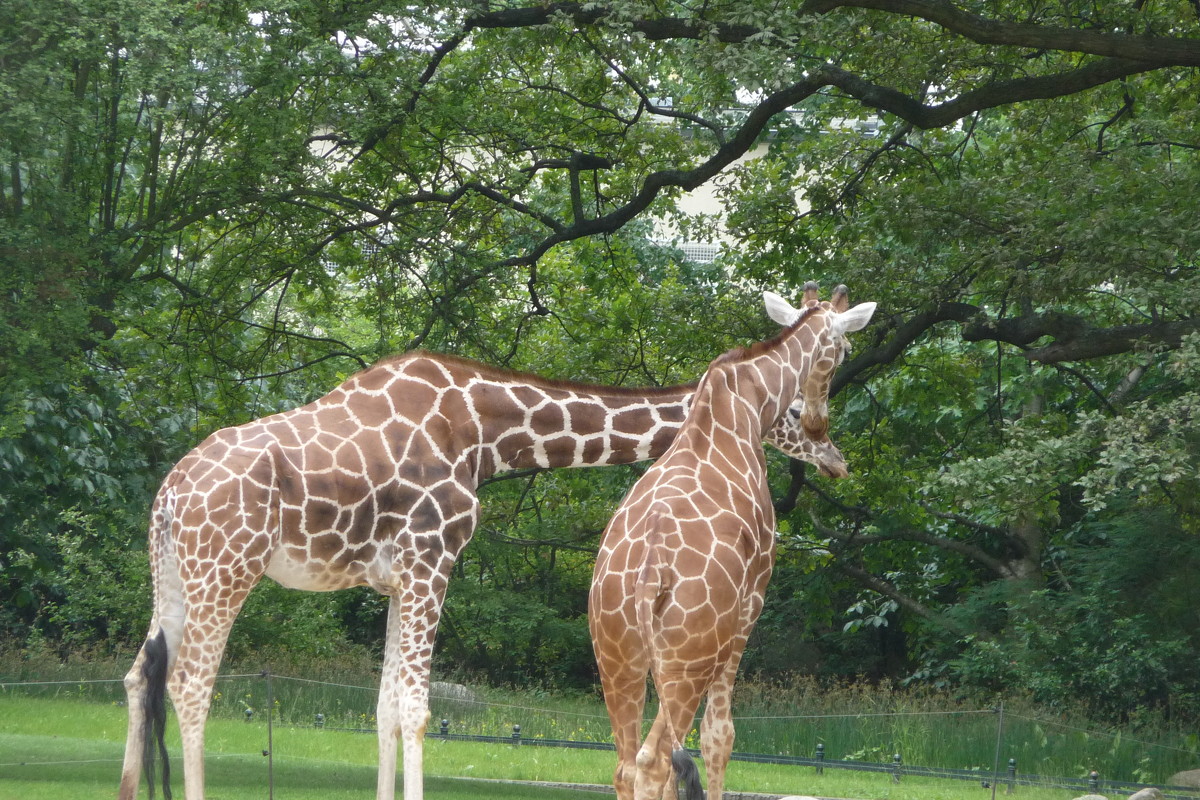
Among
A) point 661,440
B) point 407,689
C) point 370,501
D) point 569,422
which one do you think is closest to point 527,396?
point 569,422

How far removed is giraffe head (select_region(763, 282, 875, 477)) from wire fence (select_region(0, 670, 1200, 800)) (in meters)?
4.90

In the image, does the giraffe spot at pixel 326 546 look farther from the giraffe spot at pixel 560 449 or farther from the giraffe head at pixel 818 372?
the giraffe head at pixel 818 372

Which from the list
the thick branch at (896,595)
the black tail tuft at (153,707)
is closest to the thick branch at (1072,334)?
the thick branch at (896,595)

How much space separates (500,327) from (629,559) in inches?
334

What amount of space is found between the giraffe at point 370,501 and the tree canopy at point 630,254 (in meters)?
3.04

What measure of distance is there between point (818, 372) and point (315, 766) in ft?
19.2

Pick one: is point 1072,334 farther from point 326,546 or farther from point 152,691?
point 152,691

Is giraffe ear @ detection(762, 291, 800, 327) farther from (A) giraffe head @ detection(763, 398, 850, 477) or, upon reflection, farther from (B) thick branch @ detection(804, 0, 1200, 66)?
(B) thick branch @ detection(804, 0, 1200, 66)

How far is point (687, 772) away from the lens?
6.11 metres

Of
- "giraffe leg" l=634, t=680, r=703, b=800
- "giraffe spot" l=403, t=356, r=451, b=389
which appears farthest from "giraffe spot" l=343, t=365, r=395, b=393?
"giraffe leg" l=634, t=680, r=703, b=800

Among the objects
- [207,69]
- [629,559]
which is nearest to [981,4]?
[207,69]

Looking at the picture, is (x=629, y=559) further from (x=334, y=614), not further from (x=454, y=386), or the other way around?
(x=334, y=614)

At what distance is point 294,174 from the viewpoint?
12.1m

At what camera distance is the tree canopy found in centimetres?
1062
